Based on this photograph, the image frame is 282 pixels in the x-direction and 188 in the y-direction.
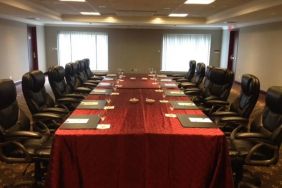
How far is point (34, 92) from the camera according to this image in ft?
11.8

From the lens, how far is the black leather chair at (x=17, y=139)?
8.25 feet

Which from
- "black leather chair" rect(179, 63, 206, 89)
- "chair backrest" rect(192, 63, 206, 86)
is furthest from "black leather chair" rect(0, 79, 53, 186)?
"chair backrest" rect(192, 63, 206, 86)

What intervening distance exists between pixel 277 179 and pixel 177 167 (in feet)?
5.16

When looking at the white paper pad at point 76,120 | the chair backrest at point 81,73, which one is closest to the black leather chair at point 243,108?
the white paper pad at point 76,120

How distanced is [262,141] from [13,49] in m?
8.64

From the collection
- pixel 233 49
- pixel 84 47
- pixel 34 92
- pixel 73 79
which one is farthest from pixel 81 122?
pixel 84 47

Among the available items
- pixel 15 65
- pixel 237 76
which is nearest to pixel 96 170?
pixel 15 65

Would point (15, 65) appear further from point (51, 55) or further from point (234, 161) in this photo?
point (234, 161)

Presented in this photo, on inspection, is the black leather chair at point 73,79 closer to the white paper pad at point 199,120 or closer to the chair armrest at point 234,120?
the chair armrest at point 234,120

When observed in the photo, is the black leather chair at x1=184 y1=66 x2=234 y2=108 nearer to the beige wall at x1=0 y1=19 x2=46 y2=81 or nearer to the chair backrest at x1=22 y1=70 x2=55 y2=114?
the chair backrest at x1=22 y1=70 x2=55 y2=114

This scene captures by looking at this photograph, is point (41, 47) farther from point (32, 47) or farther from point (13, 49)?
point (13, 49)

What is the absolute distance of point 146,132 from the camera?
2311mm

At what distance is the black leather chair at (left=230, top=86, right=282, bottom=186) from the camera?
255 cm

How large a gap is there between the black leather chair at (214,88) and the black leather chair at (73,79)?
201 cm
